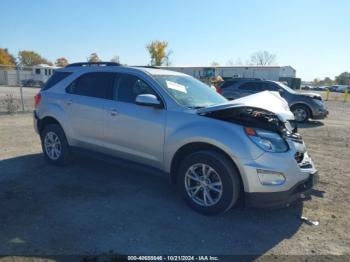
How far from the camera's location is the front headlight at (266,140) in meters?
3.57

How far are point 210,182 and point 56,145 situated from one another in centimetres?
315

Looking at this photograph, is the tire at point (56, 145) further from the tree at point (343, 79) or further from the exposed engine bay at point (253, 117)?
the tree at point (343, 79)

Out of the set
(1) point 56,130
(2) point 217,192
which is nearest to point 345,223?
(2) point 217,192

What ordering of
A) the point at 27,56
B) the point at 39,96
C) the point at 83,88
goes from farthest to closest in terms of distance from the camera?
the point at 27,56
the point at 39,96
the point at 83,88

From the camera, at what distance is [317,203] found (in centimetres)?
444

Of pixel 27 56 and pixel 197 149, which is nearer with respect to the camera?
pixel 197 149

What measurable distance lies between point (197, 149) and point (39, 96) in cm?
350

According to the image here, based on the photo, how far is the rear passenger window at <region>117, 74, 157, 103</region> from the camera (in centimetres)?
460

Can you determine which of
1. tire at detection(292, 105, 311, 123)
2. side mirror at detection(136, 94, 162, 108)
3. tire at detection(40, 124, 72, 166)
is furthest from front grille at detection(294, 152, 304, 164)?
tire at detection(292, 105, 311, 123)

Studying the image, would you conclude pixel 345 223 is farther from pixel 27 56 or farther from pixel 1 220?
pixel 27 56

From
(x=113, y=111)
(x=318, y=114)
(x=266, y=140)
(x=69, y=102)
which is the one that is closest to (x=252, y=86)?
(x=318, y=114)

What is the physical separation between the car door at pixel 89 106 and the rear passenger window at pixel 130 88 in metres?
0.17

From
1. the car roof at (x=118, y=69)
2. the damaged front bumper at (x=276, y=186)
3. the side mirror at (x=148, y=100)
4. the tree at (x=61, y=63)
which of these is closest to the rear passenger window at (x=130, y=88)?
the car roof at (x=118, y=69)

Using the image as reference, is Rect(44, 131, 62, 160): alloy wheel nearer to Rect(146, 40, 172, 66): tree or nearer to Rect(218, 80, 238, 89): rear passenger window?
Rect(218, 80, 238, 89): rear passenger window
